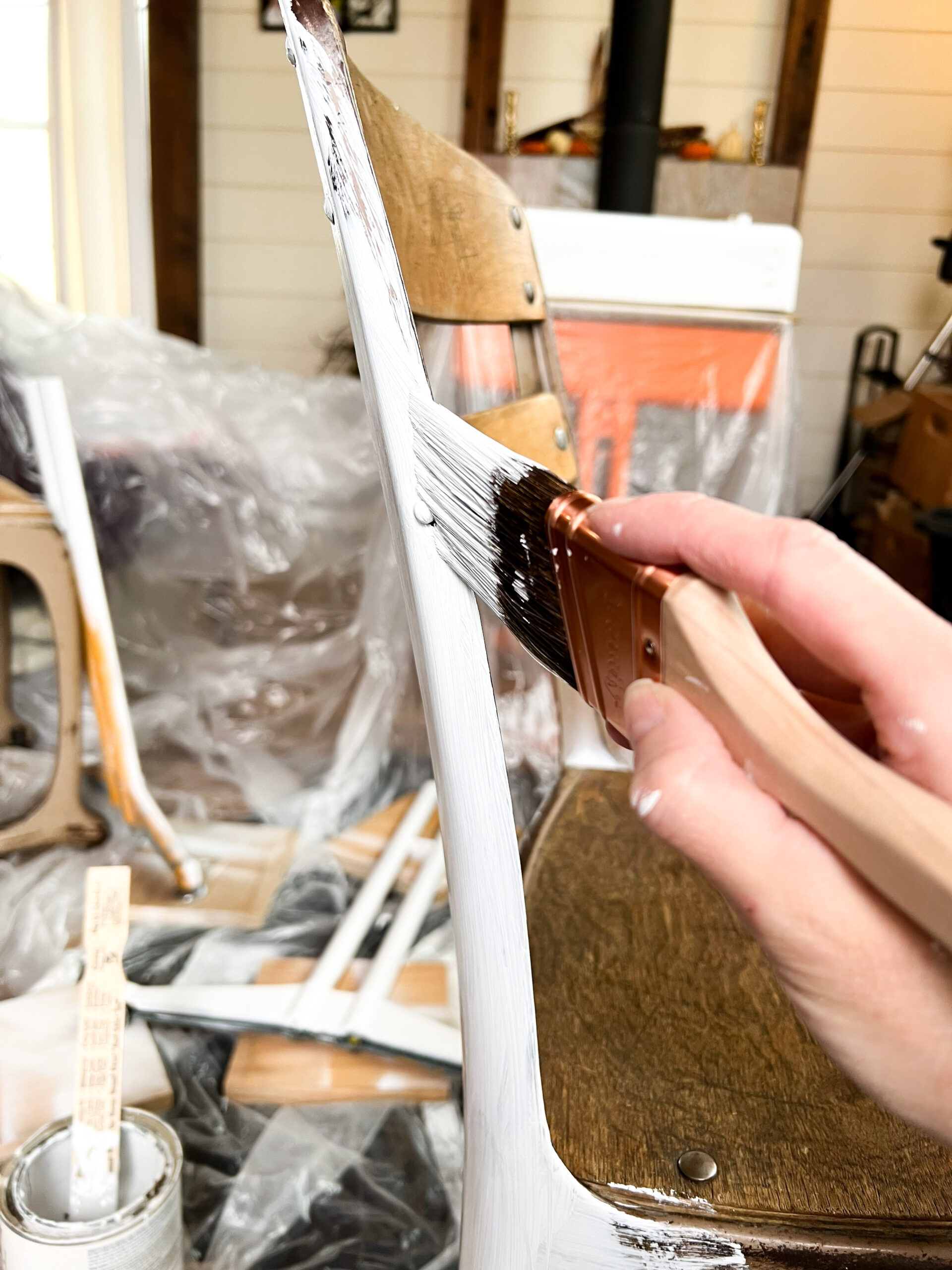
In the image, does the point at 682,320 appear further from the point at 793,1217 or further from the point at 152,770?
the point at 793,1217

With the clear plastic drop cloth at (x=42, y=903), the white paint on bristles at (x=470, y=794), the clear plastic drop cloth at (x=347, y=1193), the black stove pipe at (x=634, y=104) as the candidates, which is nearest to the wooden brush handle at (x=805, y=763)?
the white paint on bristles at (x=470, y=794)

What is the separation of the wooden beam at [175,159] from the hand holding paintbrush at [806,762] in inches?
112

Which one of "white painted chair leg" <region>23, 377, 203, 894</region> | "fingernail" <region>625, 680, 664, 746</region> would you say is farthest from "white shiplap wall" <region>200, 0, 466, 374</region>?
"fingernail" <region>625, 680, 664, 746</region>

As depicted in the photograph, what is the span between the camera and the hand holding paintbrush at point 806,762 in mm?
191

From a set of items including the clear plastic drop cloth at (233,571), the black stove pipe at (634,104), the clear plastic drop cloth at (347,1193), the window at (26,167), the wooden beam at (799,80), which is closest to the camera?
the clear plastic drop cloth at (347,1193)

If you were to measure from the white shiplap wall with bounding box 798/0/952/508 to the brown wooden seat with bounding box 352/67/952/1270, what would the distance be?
2.46 meters

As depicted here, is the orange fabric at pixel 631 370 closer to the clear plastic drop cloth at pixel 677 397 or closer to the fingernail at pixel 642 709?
the clear plastic drop cloth at pixel 677 397

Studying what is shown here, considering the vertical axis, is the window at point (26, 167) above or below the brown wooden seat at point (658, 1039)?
above

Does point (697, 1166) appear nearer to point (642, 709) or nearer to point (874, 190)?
point (642, 709)

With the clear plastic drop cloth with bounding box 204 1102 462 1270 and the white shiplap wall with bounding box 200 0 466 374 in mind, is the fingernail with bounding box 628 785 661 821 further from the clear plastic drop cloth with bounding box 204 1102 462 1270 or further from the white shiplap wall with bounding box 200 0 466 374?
the white shiplap wall with bounding box 200 0 466 374

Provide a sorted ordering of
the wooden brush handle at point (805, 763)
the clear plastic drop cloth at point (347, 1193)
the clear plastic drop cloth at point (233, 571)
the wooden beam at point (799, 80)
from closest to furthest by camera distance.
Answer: the wooden brush handle at point (805, 763) < the clear plastic drop cloth at point (347, 1193) < the clear plastic drop cloth at point (233, 571) < the wooden beam at point (799, 80)

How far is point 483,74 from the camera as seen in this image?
2590mm

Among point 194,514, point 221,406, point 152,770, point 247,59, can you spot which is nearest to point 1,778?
point 152,770

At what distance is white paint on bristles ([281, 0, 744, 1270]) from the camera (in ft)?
1.04
